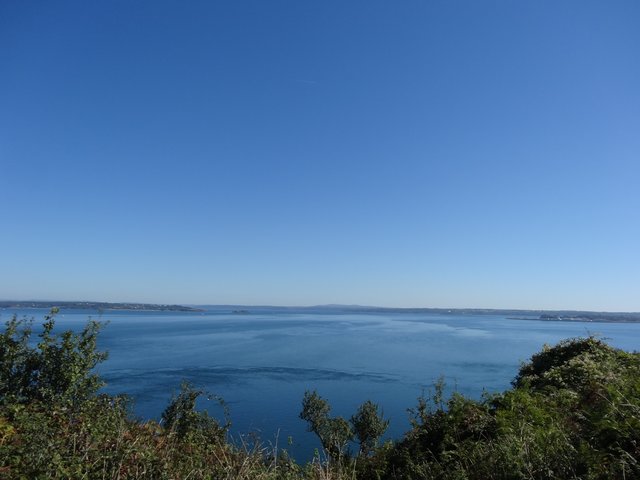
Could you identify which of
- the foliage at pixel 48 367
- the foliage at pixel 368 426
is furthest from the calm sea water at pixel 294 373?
the foliage at pixel 48 367

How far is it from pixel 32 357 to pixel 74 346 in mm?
837

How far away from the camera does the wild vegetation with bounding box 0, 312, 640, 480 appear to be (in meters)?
4.95

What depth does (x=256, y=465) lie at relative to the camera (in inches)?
225

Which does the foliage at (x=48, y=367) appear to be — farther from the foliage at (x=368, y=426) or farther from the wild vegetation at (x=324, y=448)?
the foliage at (x=368, y=426)

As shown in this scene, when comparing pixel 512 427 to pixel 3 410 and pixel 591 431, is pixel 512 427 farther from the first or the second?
pixel 3 410

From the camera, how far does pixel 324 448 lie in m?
7.71

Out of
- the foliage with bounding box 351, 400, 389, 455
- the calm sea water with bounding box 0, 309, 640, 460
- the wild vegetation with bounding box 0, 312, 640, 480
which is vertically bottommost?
the calm sea water with bounding box 0, 309, 640, 460

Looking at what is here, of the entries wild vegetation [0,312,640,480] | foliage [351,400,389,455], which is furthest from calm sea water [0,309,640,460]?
wild vegetation [0,312,640,480]

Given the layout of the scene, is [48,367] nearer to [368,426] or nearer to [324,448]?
[324,448]

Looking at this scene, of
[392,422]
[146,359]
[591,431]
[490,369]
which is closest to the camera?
[591,431]

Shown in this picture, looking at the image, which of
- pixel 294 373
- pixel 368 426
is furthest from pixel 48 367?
pixel 294 373

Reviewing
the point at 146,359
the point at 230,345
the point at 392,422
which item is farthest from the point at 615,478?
the point at 230,345

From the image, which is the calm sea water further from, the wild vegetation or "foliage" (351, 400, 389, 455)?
the wild vegetation

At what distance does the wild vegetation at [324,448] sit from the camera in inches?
195
